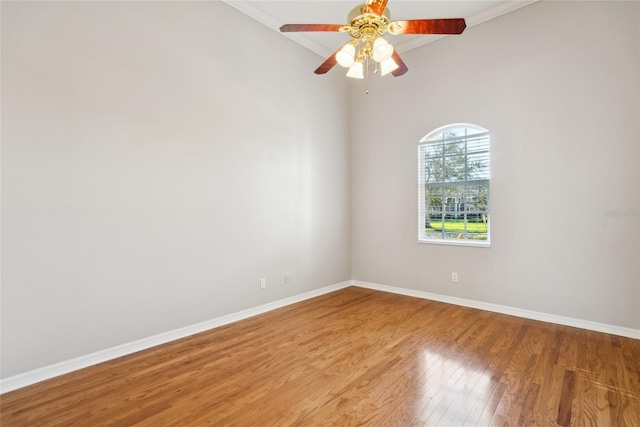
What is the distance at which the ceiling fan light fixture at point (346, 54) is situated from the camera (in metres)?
2.25

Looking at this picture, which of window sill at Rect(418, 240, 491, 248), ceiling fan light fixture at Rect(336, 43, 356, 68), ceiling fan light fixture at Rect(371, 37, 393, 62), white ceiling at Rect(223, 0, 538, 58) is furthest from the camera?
window sill at Rect(418, 240, 491, 248)

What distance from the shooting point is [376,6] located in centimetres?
193

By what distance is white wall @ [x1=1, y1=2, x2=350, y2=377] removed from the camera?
2.19m

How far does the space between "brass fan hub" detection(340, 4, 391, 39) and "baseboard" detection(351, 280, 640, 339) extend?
131 inches

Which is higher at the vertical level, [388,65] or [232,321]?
[388,65]

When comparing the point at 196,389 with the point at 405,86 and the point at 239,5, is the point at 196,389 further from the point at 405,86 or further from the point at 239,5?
the point at 405,86

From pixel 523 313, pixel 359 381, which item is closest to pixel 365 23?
pixel 359 381

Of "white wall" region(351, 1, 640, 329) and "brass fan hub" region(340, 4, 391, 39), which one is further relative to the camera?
"white wall" region(351, 1, 640, 329)

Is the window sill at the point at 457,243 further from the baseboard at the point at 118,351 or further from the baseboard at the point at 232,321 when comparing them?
the baseboard at the point at 118,351

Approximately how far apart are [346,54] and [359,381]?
239cm

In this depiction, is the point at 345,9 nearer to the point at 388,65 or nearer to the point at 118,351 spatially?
the point at 388,65

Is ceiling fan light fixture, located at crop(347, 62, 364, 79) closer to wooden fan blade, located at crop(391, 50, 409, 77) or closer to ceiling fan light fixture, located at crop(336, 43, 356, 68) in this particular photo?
ceiling fan light fixture, located at crop(336, 43, 356, 68)

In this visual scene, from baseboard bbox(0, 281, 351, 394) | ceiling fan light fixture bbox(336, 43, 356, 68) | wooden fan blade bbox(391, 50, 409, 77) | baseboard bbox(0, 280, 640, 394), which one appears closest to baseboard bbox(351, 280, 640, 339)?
baseboard bbox(0, 280, 640, 394)

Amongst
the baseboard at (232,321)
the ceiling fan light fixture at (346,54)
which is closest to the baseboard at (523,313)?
the baseboard at (232,321)
